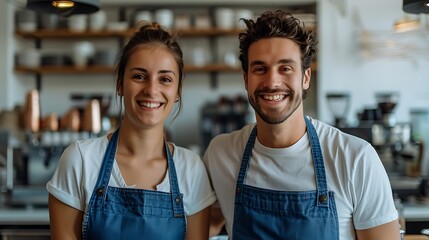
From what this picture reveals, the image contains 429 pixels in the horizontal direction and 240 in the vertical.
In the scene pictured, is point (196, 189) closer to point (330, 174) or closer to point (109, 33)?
point (330, 174)

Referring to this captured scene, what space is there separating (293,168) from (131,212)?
19.6 inches

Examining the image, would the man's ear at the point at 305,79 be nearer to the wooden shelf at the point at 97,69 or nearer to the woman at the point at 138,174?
the woman at the point at 138,174

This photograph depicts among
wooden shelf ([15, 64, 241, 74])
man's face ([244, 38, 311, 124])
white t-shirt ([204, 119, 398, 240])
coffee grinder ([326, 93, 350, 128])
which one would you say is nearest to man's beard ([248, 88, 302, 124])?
man's face ([244, 38, 311, 124])

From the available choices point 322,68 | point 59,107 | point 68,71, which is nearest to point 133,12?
point 68,71

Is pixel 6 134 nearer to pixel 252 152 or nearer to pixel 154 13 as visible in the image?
pixel 154 13

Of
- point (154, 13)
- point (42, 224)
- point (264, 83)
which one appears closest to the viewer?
point (264, 83)

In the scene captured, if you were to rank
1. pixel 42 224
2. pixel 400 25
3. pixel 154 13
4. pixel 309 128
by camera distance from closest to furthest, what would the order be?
pixel 309 128 < pixel 42 224 < pixel 400 25 < pixel 154 13

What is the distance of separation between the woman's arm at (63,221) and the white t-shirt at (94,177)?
2 centimetres

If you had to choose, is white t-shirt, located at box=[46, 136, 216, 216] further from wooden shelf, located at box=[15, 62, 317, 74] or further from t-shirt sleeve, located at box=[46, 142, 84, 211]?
wooden shelf, located at box=[15, 62, 317, 74]

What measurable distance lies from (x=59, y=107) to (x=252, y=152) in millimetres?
3723

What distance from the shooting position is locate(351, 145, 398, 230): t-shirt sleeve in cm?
154

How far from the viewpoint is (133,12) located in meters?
4.88

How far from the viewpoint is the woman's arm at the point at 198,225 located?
1.70 meters

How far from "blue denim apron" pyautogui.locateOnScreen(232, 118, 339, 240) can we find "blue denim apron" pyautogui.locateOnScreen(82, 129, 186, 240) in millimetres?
190
